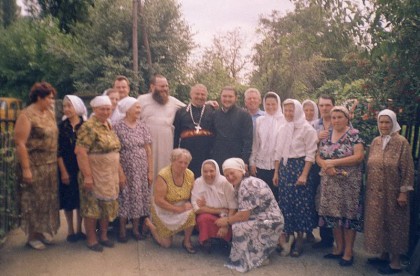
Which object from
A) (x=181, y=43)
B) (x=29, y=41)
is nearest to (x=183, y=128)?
(x=181, y=43)

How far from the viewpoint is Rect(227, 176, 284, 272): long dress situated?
16.6 ft

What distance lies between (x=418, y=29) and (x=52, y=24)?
62.7 ft

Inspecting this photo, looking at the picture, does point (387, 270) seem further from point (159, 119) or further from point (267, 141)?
point (159, 119)

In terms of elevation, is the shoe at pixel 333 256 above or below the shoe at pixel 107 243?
below

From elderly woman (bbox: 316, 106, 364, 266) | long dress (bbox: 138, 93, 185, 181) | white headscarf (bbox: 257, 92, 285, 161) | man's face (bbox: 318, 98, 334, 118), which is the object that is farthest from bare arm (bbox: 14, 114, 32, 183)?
man's face (bbox: 318, 98, 334, 118)

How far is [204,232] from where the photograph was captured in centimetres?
539

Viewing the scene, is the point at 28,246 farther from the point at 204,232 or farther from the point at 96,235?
the point at 204,232

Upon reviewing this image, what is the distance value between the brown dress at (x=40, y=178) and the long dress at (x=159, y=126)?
141cm

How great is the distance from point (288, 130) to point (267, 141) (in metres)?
0.53

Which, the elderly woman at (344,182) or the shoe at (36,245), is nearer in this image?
the elderly woman at (344,182)

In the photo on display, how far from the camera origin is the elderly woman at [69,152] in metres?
5.39

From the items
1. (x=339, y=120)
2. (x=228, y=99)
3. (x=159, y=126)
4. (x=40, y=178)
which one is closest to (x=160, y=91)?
(x=159, y=126)

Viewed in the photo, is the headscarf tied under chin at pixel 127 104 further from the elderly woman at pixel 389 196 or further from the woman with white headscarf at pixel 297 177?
the elderly woman at pixel 389 196

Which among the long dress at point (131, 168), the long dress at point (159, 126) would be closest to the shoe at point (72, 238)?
the long dress at point (131, 168)
